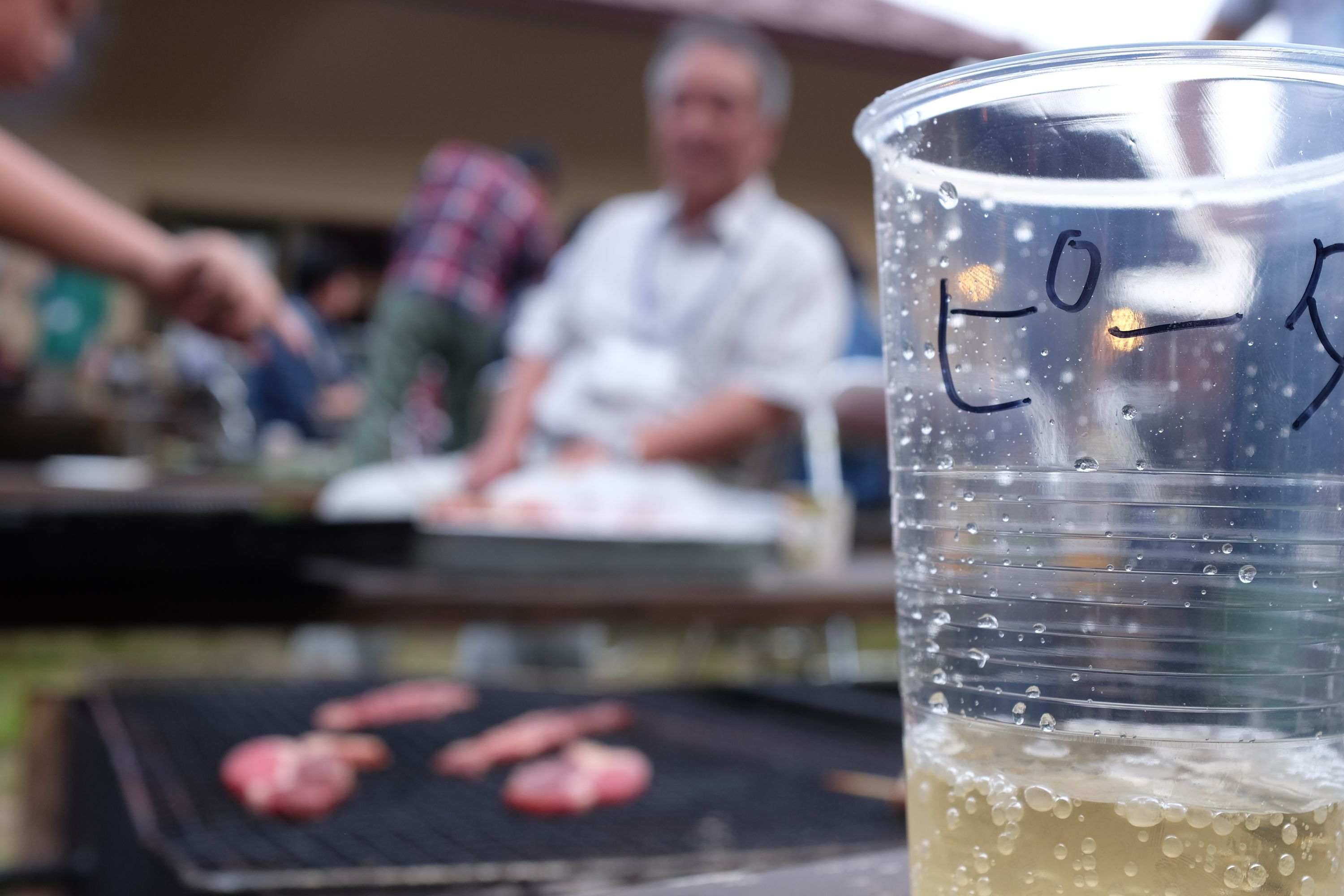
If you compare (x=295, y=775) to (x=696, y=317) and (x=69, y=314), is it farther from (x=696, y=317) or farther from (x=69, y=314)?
(x=69, y=314)

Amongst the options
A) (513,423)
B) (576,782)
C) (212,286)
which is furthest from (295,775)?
(513,423)

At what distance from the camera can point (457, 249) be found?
4.72 meters

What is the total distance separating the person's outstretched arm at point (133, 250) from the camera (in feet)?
5.65

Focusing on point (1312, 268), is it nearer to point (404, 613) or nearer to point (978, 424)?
point (978, 424)

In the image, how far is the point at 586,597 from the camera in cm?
198

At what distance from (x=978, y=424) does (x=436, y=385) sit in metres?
6.84

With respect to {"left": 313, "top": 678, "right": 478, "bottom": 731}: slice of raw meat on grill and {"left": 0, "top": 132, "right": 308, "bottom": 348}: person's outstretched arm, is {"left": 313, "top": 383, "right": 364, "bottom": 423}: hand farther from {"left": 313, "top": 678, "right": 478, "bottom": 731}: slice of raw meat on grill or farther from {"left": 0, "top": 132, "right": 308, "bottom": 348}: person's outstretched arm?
{"left": 313, "top": 678, "right": 478, "bottom": 731}: slice of raw meat on grill

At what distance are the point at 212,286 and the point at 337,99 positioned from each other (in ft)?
24.5

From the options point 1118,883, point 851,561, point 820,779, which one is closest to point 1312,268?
point 1118,883

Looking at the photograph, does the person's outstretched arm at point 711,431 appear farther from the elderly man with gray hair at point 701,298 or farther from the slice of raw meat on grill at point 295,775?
the slice of raw meat on grill at point 295,775

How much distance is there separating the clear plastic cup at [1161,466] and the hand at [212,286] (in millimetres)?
1556

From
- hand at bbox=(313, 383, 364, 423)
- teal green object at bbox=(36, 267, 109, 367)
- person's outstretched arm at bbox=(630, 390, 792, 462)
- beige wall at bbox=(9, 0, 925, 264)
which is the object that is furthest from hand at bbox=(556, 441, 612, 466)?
teal green object at bbox=(36, 267, 109, 367)

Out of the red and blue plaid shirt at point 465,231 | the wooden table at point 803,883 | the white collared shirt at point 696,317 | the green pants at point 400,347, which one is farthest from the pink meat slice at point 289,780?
the red and blue plaid shirt at point 465,231

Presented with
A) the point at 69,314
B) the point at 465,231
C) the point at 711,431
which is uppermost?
the point at 69,314
